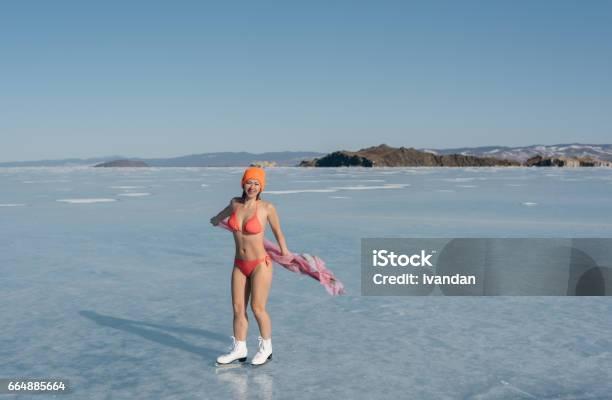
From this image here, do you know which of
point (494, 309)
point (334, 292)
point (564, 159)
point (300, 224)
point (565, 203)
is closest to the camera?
point (334, 292)

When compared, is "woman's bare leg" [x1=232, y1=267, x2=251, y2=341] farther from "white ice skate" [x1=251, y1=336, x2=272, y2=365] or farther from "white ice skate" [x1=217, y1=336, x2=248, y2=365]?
"white ice skate" [x1=251, y1=336, x2=272, y2=365]

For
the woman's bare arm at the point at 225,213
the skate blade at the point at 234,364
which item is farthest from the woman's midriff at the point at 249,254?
the skate blade at the point at 234,364

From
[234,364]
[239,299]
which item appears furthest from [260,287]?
[234,364]

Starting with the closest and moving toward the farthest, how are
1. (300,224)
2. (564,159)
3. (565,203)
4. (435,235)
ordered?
(435,235) → (300,224) → (565,203) → (564,159)

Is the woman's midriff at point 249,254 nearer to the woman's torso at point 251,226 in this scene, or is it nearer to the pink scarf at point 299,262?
the woman's torso at point 251,226

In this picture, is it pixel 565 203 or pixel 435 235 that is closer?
pixel 435 235

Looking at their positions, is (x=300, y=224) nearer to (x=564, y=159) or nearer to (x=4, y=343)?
(x=4, y=343)

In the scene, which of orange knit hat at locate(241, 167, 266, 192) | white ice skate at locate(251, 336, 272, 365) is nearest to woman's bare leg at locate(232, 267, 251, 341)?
white ice skate at locate(251, 336, 272, 365)

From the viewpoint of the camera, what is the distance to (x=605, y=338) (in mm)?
5520

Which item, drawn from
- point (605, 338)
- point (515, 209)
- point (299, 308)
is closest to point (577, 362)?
point (605, 338)

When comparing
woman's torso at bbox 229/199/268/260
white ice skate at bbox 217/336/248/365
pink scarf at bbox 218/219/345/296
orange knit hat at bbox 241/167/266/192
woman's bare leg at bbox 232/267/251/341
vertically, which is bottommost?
white ice skate at bbox 217/336/248/365

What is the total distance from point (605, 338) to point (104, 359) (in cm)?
462

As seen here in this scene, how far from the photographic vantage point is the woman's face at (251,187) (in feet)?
14.2

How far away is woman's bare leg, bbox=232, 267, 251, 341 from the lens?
456cm
